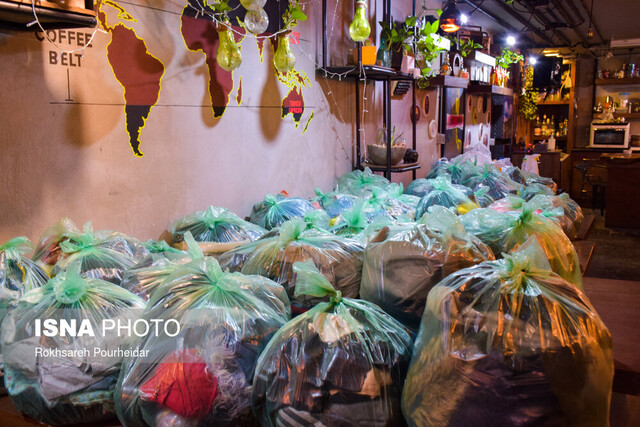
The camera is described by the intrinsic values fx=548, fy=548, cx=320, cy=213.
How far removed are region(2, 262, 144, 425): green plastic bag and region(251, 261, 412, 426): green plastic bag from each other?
381mm

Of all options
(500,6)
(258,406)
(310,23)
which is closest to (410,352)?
(258,406)

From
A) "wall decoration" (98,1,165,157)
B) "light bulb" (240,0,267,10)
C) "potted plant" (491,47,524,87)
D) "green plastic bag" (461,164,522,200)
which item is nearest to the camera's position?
"wall decoration" (98,1,165,157)

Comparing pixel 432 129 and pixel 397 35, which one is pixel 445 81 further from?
pixel 397 35

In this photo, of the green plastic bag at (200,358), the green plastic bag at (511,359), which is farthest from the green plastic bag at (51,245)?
the green plastic bag at (511,359)

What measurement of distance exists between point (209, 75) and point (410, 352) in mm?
1949

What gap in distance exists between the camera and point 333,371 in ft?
3.40

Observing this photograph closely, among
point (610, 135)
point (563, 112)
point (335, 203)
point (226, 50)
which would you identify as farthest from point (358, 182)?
point (563, 112)

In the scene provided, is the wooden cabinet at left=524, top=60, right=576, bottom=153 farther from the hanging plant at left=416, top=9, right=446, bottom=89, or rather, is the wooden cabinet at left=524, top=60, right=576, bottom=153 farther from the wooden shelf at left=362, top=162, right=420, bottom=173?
the wooden shelf at left=362, top=162, right=420, bottom=173

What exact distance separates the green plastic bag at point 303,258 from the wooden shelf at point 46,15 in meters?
0.90

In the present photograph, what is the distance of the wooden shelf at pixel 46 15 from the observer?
1549 millimetres

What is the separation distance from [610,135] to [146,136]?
10.9 metres

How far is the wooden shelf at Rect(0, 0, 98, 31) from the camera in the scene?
155cm

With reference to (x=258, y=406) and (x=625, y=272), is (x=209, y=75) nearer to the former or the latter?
(x=258, y=406)

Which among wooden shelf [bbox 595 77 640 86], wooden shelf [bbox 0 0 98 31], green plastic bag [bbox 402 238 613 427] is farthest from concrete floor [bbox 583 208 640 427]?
wooden shelf [bbox 595 77 640 86]
